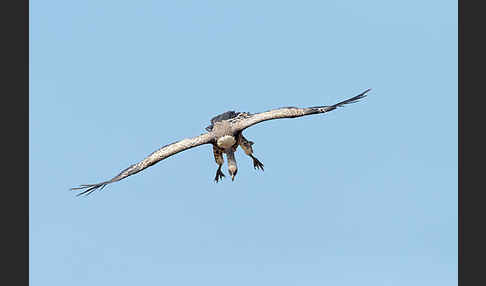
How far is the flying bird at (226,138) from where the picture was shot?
54312mm

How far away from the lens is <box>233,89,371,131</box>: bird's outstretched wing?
5466 centimetres

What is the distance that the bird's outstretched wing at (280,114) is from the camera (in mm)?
54656

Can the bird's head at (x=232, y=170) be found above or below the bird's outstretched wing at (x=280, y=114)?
below

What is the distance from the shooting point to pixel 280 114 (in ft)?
180

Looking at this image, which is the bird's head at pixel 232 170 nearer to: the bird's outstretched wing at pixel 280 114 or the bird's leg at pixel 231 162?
the bird's leg at pixel 231 162

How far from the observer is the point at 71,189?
53500mm

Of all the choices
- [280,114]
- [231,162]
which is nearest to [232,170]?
[231,162]

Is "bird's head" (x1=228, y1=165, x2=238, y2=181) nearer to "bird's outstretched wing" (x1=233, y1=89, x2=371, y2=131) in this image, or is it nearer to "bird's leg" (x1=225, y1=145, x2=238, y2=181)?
"bird's leg" (x1=225, y1=145, x2=238, y2=181)

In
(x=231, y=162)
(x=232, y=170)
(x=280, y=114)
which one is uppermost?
(x=280, y=114)

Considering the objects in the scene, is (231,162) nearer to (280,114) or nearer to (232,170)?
(232,170)

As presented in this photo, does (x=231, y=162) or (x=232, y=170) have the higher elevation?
(x=231, y=162)

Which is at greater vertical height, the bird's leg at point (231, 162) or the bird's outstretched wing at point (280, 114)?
the bird's outstretched wing at point (280, 114)

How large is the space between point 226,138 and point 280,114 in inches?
98.8

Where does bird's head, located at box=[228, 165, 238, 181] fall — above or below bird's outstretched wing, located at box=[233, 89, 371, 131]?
below
